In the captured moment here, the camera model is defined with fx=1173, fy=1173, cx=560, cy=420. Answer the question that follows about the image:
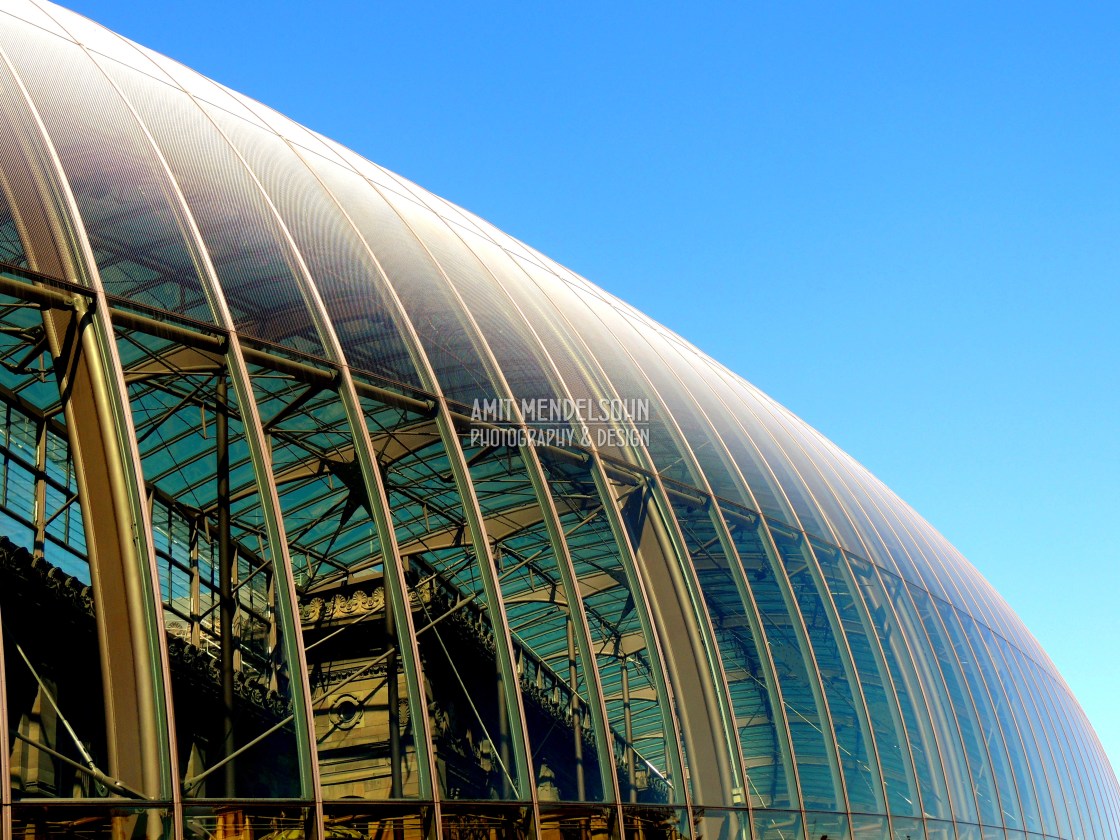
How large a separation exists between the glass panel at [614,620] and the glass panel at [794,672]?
3.52 metres

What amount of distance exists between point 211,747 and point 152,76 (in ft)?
36.6

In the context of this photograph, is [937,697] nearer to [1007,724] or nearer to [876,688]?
[876,688]

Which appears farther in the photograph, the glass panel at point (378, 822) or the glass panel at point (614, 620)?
the glass panel at point (614, 620)

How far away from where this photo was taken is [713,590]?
19734 mm

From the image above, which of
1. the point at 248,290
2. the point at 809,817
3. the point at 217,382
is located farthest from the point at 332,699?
the point at 809,817

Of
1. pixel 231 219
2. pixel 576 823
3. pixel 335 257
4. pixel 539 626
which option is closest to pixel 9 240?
pixel 231 219

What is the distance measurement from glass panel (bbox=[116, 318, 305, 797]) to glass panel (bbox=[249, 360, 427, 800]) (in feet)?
2.01

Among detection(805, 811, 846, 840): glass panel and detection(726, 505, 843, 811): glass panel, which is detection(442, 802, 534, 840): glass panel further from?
detection(805, 811, 846, 840): glass panel

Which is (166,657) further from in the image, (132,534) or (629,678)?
(629,678)

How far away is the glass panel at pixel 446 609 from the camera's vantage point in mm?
14195

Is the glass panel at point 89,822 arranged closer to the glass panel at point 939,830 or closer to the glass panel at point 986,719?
the glass panel at point 939,830

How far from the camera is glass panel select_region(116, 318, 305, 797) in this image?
12.0 m

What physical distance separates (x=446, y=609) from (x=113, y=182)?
687cm

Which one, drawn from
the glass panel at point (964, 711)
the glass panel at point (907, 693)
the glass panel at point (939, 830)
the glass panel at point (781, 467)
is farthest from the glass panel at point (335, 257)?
the glass panel at point (964, 711)
